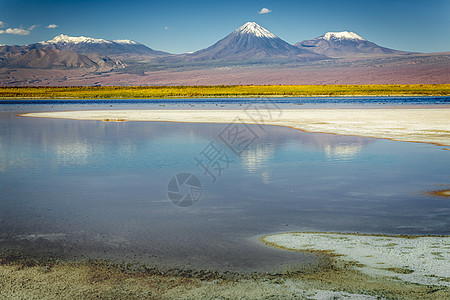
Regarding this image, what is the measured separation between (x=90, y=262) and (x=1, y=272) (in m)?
1.03

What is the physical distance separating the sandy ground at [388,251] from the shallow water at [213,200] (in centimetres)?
37

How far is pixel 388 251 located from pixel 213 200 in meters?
3.94

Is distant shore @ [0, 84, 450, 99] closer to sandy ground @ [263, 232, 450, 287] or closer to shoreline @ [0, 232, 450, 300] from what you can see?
sandy ground @ [263, 232, 450, 287]

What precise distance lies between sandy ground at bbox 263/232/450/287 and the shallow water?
1.22 feet

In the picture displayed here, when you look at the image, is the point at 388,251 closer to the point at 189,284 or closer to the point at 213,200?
the point at 189,284

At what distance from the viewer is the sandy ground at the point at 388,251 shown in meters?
5.67

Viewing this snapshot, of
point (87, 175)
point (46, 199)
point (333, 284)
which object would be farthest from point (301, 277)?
point (87, 175)

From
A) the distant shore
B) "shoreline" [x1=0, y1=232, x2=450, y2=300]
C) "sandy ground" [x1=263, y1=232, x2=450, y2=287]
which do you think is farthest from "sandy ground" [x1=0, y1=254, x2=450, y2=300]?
the distant shore

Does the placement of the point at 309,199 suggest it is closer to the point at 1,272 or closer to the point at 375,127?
the point at 1,272

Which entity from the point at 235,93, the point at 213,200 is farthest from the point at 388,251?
the point at 235,93

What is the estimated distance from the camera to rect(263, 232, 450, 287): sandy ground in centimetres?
567

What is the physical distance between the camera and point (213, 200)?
9.52m

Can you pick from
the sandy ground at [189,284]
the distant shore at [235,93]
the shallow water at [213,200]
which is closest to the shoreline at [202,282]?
the sandy ground at [189,284]

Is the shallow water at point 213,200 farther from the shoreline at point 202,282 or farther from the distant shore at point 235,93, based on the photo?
the distant shore at point 235,93
